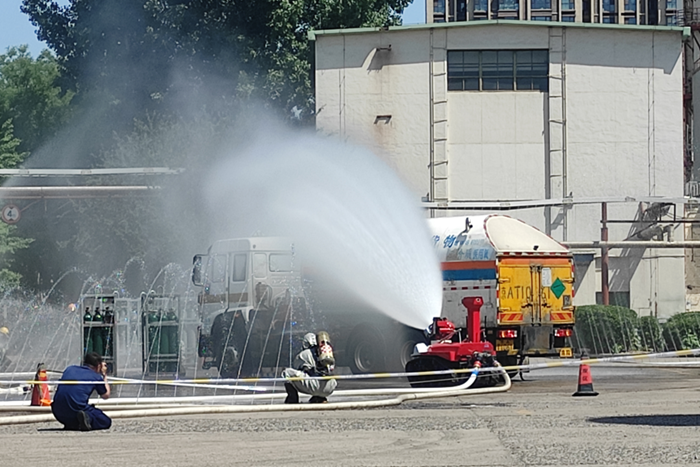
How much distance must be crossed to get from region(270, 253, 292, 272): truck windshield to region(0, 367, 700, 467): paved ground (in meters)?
9.53

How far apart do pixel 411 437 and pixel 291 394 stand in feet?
16.1

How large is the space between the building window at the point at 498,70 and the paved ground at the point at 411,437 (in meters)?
28.9

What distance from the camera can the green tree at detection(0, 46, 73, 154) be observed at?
2721 inches

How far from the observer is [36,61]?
7944cm

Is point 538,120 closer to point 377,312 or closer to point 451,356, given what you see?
point 377,312

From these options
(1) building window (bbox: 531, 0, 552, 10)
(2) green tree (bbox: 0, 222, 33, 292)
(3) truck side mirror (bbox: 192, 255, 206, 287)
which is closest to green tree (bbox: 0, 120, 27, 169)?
(2) green tree (bbox: 0, 222, 33, 292)

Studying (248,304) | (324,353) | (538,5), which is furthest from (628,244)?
(538,5)

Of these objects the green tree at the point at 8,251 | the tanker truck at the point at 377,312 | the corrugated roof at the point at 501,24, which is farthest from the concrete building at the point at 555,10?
the tanker truck at the point at 377,312

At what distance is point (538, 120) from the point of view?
150 ft

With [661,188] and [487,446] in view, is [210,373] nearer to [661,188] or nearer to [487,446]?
[487,446]

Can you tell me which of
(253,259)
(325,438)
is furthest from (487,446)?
(253,259)

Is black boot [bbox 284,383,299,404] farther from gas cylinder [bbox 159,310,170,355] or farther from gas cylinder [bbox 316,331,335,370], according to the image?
gas cylinder [bbox 159,310,170,355]

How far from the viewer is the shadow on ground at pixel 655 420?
46.1ft

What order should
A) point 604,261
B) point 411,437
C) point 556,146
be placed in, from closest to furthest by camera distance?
point 411,437 → point 604,261 → point 556,146
